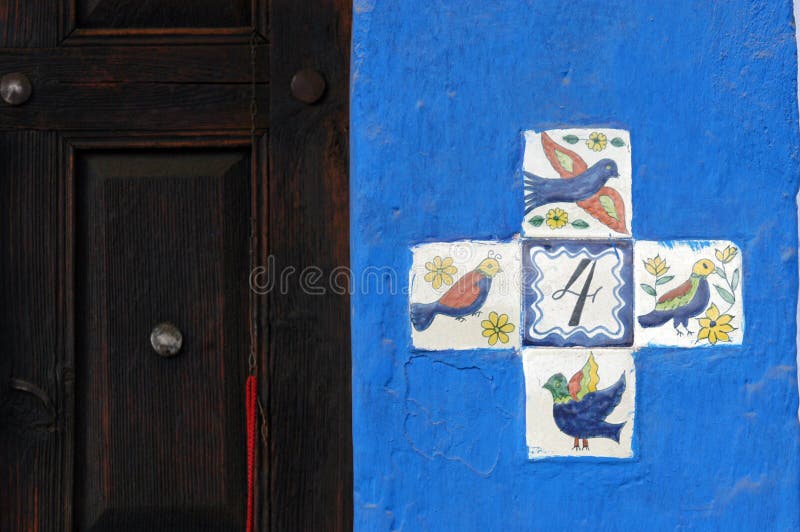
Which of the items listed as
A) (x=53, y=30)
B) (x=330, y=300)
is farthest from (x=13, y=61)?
(x=330, y=300)

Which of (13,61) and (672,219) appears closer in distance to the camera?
(672,219)

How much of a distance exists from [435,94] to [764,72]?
489 millimetres

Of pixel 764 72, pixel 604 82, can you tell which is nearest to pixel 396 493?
pixel 604 82

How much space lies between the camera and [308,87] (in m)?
1.23

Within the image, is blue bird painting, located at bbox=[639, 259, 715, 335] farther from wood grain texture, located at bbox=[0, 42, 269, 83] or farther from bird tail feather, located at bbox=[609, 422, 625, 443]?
wood grain texture, located at bbox=[0, 42, 269, 83]

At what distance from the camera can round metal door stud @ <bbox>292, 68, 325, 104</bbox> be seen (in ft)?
4.04

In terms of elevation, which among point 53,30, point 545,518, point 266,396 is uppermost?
point 53,30

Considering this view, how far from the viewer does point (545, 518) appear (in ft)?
3.75

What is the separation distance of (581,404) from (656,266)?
23 centimetres

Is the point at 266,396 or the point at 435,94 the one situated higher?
the point at 435,94

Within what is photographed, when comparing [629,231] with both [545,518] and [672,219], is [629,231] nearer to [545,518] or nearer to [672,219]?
[672,219]

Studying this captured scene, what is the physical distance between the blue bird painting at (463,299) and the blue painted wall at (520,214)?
0.10 feet

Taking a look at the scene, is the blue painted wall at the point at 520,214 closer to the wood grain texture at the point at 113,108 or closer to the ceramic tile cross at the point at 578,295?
the ceramic tile cross at the point at 578,295

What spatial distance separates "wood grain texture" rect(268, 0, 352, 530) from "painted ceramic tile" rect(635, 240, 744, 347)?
0.46 m
